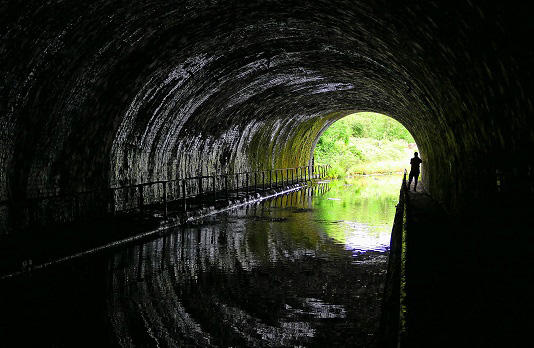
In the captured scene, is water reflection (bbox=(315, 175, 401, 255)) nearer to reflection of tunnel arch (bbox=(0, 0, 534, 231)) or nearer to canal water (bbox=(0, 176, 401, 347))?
canal water (bbox=(0, 176, 401, 347))

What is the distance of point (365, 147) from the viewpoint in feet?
213

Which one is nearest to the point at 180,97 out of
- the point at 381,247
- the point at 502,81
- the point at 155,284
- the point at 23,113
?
the point at 23,113

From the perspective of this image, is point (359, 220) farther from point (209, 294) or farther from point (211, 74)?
point (209, 294)

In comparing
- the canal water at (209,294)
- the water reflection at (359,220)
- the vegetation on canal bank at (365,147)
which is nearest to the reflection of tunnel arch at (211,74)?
the water reflection at (359,220)

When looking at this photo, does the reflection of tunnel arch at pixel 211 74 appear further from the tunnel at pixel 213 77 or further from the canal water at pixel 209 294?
the canal water at pixel 209 294

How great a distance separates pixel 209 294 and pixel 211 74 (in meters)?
9.38

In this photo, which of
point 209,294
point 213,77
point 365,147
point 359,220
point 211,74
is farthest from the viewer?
point 365,147

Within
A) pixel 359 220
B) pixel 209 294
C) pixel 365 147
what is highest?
pixel 365 147

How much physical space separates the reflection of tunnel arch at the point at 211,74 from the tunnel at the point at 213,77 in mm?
33

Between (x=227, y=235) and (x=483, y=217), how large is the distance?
6277 mm

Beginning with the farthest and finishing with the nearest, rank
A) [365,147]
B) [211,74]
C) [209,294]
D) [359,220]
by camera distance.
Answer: [365,147], [211,74], [359,220], [209,294]

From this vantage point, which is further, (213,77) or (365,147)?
(365,147)

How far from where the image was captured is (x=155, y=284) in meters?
7.55

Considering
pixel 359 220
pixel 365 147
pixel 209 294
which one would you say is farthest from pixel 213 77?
pixel 365 147
